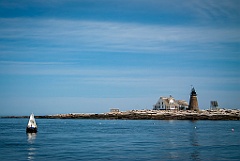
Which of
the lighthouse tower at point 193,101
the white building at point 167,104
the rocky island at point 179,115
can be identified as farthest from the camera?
the white building at point 167,104

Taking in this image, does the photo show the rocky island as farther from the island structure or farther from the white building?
the white building

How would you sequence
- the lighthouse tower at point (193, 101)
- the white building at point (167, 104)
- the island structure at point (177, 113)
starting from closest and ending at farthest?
the island structure at point (177, 113), the lighthouse tower at point (193, 101), the white building at point (167, 104)

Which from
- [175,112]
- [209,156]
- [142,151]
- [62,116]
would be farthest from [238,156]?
[62,116]

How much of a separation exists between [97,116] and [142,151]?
Answer: 132365mm

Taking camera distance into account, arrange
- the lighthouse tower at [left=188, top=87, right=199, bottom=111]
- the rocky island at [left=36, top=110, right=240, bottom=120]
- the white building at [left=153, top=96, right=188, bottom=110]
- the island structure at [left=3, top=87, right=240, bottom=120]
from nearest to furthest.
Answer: the rocky island at [left=36, top=110, right=240, bottom=120] < the island structure at [left=3, top=87, right=240, bottom=120] < the lighthouse tower at [left=188, top=87, right=199, bottom=111] < the white building at [left=153, top=96, right=188, bottom=110]

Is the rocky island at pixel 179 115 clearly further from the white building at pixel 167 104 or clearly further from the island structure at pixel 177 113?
the white building at pixel 167 104

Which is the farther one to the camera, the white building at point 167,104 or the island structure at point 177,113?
the white building at point 167,104

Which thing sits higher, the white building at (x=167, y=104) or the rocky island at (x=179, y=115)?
the white building at (x=167, y=104)

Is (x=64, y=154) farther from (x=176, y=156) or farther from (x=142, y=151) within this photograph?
(x=176, y=156)

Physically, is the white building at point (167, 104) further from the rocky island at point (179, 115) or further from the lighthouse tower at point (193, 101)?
the lighthouse tower at point (193, 101)

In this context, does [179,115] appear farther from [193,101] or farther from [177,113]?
[193,101]

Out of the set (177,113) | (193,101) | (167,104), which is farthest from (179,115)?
(167,104)

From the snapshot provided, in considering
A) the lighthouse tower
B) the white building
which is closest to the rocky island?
the lighthouse tower

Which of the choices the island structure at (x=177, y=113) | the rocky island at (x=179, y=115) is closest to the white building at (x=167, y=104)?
the island structure at (x=177, y=113)
